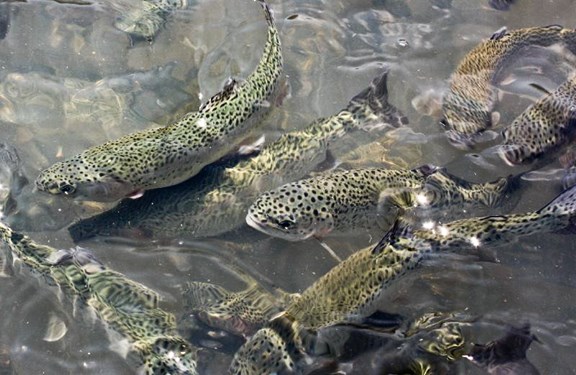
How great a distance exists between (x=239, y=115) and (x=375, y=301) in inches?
80.1

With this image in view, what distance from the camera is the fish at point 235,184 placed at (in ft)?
15.8

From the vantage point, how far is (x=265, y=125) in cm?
554

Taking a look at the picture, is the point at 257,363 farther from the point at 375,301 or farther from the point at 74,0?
the point at 74,0

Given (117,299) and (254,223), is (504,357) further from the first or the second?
(117,299)

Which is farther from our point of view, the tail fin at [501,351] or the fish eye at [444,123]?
the fish eye at [444,123]

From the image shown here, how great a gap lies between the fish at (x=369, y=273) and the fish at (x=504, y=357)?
0.74 m

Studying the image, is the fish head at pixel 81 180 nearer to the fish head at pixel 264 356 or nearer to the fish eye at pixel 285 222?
the fish eye at pixel 285 222

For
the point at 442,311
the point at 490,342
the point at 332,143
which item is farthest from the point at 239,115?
the point at 490,342

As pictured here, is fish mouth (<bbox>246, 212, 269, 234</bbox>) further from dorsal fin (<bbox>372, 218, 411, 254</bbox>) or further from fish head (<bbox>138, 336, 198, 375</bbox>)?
fish head (<bbox>138, 336, 198, 375</bbox>)

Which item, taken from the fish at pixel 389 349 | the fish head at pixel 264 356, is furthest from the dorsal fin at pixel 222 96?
the fish at pixel 389 349

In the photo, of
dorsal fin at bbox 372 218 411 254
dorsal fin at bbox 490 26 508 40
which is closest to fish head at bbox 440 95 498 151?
dorsal fin at bbox 490 26 508 40

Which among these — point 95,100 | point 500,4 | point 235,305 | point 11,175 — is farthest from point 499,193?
point 11,175

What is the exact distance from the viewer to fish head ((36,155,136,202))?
4.71m

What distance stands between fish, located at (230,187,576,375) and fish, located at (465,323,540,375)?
74cm
